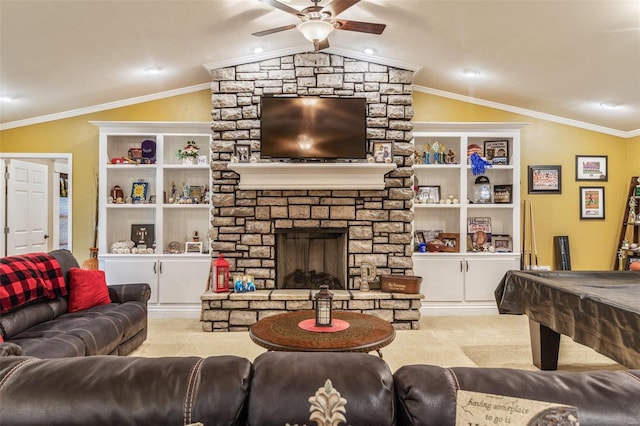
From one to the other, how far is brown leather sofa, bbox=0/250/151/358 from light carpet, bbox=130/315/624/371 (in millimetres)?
362

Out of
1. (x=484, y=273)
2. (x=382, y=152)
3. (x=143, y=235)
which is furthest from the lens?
(x=143, y=235)

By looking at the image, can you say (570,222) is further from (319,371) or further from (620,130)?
(319,371)

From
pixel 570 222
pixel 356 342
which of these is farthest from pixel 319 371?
pixel 570 222

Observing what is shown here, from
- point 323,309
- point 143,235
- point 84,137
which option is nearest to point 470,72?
point 323,309

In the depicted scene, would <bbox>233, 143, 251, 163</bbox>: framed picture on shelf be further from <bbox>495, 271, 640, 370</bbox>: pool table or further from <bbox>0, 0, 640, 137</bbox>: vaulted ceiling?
<bbox>495, 271, 640, 370</bbox>: pool table

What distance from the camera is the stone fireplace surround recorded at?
4.74 metres

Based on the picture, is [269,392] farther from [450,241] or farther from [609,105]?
[609,105]

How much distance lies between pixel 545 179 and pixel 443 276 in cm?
190

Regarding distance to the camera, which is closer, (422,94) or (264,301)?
(264,301)

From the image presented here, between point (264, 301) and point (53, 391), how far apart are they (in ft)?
11.2

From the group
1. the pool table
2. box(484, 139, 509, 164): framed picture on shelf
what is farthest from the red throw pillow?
box(484, 139, 509, 164): framed picture on shelf

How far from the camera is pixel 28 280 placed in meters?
3.01

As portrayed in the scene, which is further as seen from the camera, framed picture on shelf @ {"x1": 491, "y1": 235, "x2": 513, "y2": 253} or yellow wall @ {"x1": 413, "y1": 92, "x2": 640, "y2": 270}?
yellow wall @ {"x1": 413, "y1": 92, "x2": 640, "y2": 270}

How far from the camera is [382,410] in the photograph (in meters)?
1.00
